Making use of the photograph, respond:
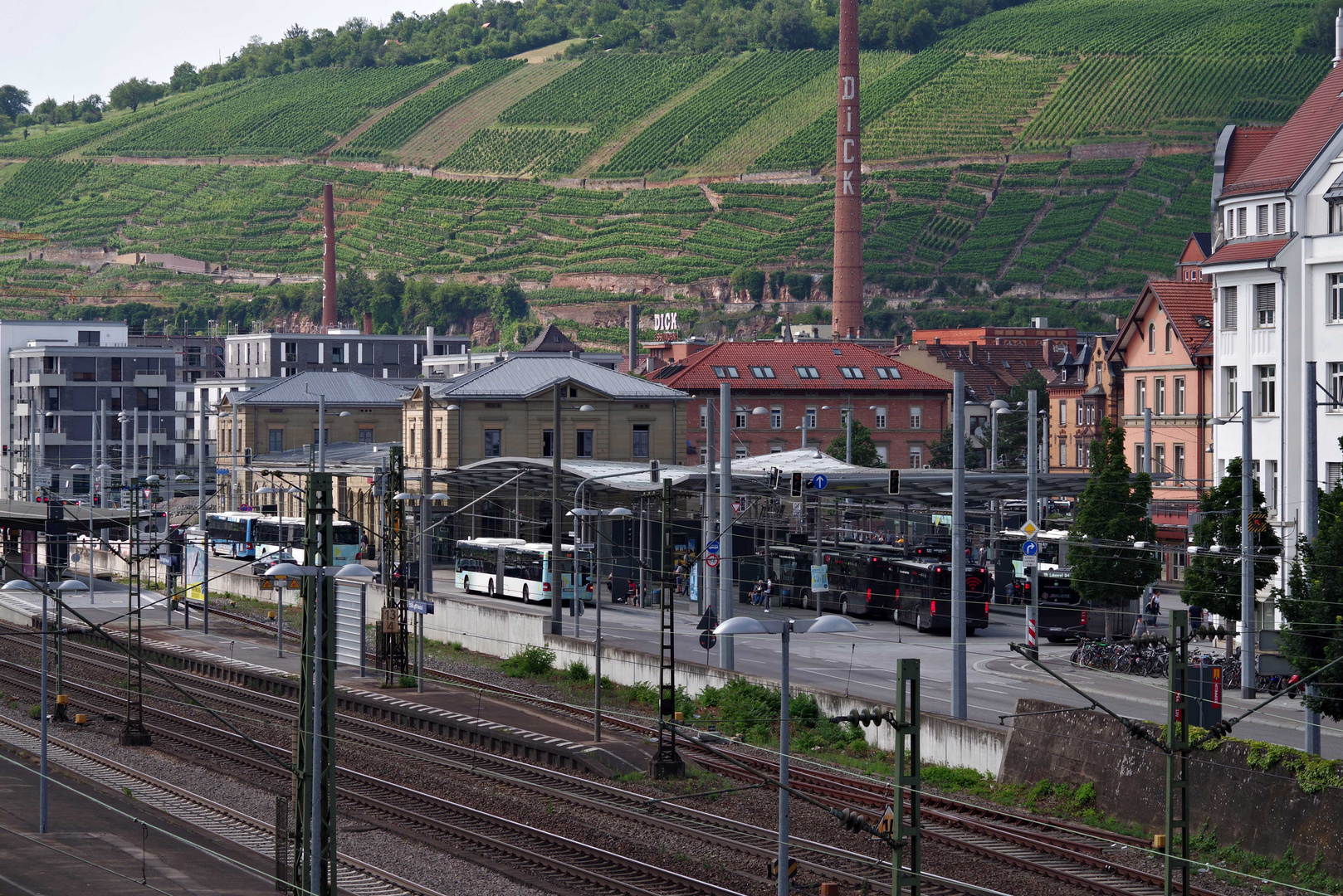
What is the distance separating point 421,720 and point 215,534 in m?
50.3

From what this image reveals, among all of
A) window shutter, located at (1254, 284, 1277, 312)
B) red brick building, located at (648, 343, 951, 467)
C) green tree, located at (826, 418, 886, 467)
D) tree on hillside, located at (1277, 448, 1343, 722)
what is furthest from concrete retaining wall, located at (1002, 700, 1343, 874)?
red brick building, located at (648, 343, 951, 467)

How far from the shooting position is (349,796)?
34344 millimetres

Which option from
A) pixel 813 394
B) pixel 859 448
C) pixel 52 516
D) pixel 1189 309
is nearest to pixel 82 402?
pixel 813 394

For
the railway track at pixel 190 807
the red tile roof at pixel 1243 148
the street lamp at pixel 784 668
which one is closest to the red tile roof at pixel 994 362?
the red tile roof at pixel 1243 148

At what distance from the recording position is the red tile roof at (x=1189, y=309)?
73.4 meters

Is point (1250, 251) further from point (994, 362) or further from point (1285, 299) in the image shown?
point (994, 362)

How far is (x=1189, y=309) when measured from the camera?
246 ft

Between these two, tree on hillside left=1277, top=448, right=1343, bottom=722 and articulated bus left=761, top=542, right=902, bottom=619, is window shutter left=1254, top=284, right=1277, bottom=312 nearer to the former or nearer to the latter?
articulated bus left=761, top=542, right=902, bottom=619

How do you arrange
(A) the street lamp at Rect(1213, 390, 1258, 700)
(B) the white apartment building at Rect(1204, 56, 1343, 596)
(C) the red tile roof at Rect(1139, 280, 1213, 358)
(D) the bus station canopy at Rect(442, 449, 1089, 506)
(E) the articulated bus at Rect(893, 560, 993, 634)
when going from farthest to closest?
1. (C) the red tile roof at Rect(1139, 280, 1213, 358)
2. (D) the bus station canopy at Rect(442, 449, 1089, 506)
3. (E) the articulated bus at Rect(893, 560, 993, 634)
4. (B) the white apartment building at Rect(1204, 56, 1343, 596)
5. (A) the street lamp at Rect(1213, 390, 1258, 700)

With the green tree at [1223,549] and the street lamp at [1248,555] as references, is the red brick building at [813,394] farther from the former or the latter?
the street lamp at [1248,555]

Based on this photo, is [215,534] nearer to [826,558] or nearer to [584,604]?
[584,604]

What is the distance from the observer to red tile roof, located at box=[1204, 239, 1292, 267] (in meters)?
49.8

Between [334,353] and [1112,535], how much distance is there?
101053 mm

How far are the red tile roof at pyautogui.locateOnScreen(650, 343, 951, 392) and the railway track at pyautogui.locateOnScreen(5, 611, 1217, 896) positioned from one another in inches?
2877
